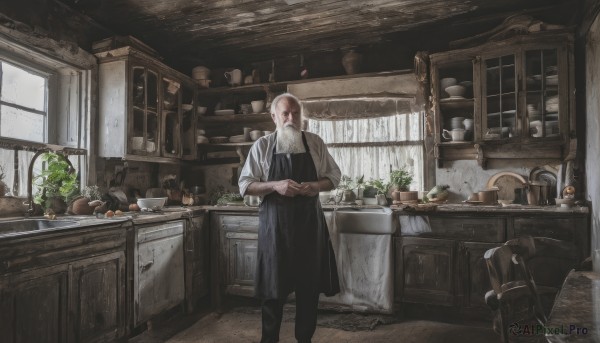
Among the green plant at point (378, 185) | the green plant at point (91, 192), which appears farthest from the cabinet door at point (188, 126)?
the green plant at point (378, 185)

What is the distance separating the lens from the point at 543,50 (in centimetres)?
346

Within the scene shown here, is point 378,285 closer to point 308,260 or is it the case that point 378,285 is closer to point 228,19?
point 308,260

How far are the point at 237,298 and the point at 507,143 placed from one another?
311 centimetres

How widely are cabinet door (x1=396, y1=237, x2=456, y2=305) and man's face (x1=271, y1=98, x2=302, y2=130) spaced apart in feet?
5.00

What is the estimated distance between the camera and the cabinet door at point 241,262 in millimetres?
3732

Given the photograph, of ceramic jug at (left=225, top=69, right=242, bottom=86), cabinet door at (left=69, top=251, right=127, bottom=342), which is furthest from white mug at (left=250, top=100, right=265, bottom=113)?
cabinet door at (left=69, top=251, right=127, bottom=342)

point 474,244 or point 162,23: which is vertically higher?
point 162,23

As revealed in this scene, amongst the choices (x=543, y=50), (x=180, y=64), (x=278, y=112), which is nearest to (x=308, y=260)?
(x=278, y=112)

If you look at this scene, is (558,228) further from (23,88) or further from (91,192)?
(23,88)

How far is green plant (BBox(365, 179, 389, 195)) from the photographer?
13.2 feet

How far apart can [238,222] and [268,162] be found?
4.22 feet

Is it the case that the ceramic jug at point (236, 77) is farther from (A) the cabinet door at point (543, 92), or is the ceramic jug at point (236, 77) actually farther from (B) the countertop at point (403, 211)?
(A) the cabinet door at point (543, 92)

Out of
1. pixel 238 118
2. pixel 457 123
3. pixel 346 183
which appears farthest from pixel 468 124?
pixel 238 118

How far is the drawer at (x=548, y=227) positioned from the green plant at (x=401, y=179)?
1120 millimetres
